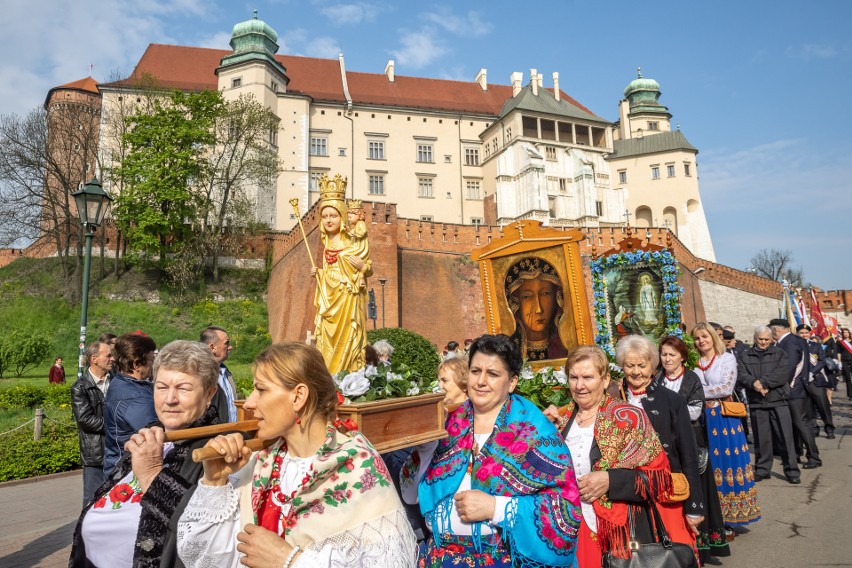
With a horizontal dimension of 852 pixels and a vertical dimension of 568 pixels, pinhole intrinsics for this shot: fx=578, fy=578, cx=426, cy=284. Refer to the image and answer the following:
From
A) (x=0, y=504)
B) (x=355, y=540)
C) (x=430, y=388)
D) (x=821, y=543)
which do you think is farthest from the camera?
(x=0, y=504)

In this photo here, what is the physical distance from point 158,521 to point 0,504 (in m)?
7.93

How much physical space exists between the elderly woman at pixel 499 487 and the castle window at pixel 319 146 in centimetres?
4496

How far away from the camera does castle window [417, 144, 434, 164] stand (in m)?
48.3

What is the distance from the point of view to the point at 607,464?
3.27m

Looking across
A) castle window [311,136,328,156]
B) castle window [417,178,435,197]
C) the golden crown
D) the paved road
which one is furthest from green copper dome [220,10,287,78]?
the golden crown

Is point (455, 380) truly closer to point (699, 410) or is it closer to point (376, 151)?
point (699, 410)

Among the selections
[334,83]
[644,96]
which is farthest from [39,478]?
[644,96]

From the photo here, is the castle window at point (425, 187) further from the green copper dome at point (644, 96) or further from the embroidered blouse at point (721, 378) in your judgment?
the embroidered blouse at point (721, 378)

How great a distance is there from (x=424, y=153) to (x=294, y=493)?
4800 centimetres

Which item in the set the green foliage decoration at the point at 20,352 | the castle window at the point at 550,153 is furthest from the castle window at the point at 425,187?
the green foliage decoration at the point at 20,352

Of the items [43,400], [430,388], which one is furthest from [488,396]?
[43,400]

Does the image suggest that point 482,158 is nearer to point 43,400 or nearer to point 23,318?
point 23,318

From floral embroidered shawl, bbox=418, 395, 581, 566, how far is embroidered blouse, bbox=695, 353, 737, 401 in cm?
400

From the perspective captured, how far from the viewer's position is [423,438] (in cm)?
288
